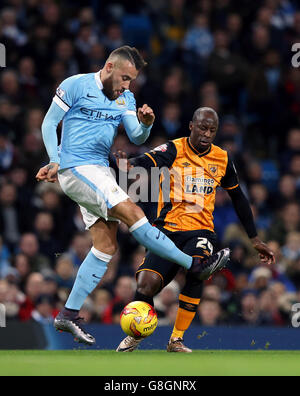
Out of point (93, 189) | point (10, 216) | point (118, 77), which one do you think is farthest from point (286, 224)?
point (93, 189)

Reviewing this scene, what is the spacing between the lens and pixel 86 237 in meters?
10.3

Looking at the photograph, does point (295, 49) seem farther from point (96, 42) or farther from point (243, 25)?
point (96, 42)

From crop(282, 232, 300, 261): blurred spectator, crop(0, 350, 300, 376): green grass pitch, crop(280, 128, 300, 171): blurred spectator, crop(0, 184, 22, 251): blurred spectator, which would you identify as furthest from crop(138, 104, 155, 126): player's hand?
crop(280, 128, 300, 171): blurred spectator

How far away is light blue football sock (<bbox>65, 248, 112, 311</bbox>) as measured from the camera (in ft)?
23.1

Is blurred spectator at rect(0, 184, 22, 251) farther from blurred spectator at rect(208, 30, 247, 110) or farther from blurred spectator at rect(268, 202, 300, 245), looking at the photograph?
blurred spectator at rect(208, 30, 247, 110)

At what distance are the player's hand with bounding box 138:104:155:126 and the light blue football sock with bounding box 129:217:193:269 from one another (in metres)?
0.80

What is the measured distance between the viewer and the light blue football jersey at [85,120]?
6.98 metres

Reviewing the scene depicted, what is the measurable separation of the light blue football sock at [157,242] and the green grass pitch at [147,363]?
29.1 inches

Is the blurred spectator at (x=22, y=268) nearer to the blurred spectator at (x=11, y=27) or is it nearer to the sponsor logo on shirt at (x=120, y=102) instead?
the sponsor logo on shirt at (x=120, y=102)

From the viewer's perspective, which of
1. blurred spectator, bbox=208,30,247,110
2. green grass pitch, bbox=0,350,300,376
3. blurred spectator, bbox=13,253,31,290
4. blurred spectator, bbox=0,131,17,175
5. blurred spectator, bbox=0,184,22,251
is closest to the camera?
green grass pitch, bbox=0,350,300,376

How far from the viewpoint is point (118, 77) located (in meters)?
7.02

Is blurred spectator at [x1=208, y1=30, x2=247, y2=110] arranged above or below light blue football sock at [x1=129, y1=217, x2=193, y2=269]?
above

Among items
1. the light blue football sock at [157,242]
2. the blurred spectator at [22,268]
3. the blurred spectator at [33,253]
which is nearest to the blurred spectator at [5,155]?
the blurred spectator at [33,253]
